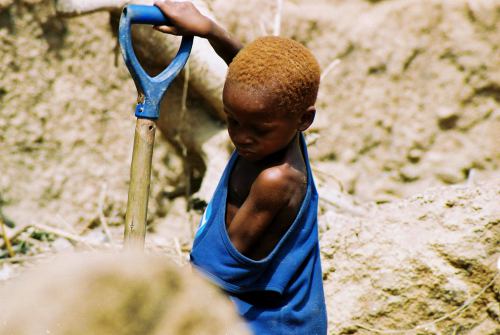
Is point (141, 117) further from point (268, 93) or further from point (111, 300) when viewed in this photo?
point (111, 300)

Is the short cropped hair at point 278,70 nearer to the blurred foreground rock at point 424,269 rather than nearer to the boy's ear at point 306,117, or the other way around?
the boy's ear at point 306,117

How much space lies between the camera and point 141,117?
82.0 inches

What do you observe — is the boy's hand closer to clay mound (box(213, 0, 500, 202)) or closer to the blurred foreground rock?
the blurred foreground rock

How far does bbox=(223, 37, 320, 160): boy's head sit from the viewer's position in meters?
1.96

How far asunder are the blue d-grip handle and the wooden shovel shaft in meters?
0.04

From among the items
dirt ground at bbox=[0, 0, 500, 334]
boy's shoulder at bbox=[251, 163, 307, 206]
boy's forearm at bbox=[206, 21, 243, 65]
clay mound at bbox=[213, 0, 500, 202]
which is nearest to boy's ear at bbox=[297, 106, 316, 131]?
boy's shoulder at bbox=[251, 163, 307, 206]

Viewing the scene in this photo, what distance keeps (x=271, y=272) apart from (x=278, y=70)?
2.11 feet

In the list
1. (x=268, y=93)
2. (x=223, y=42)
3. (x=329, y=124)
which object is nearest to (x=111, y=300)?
(x=268, y=93)

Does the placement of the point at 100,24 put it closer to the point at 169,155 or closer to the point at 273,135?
the point at 169,155

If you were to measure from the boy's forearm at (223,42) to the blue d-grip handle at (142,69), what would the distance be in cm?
18

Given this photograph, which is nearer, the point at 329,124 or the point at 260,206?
the point at 260,206

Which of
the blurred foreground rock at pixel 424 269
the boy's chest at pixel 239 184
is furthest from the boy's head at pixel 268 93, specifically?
the blurred foreground rock at pixel 424 269

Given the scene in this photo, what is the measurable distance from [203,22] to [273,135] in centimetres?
45

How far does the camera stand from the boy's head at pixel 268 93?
196cm
